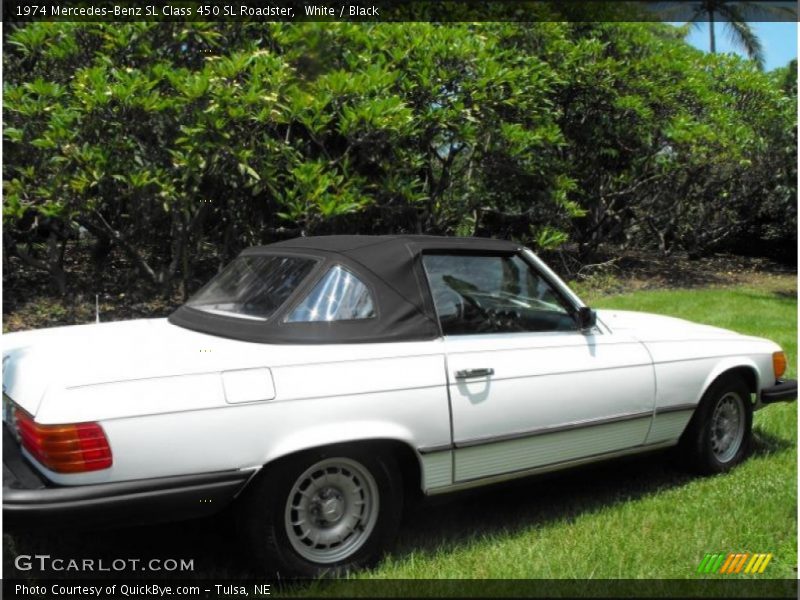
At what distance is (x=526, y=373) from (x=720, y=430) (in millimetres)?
1823

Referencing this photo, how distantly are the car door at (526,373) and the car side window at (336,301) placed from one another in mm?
391

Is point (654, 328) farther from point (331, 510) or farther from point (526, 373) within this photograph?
point (331, 510)

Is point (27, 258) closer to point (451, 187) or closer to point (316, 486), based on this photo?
point (451, 187)

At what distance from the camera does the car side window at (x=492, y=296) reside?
386 cm

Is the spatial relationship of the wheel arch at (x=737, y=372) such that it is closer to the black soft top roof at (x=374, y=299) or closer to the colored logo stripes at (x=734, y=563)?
the colored logo stripes at (x=734, y=563)

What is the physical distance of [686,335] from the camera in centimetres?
462

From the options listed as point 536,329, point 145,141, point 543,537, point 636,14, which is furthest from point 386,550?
point 636,14

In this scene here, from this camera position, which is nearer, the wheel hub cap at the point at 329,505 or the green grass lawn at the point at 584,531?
the wheel hub cap at the point at 329,505

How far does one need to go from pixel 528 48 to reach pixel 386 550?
814 cm

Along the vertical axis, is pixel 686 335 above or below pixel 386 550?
above

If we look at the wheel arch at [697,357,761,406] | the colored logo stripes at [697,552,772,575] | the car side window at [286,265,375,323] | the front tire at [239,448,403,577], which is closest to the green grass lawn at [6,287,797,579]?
the colored logo stripes at [697,552,772,575]

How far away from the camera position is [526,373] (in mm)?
3760

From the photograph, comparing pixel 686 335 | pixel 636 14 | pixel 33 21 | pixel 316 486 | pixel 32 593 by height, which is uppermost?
pixel 636 14

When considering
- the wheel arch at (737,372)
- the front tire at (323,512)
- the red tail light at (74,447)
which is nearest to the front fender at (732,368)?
the wheel arch at (737,372)
